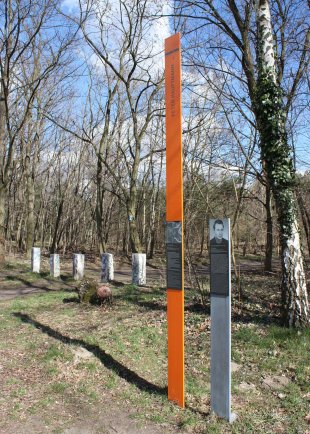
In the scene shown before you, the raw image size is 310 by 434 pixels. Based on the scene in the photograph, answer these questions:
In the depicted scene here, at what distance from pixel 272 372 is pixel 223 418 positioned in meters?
1.37

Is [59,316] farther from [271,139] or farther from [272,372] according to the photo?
[271,139]

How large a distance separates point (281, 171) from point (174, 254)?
3.13 meters

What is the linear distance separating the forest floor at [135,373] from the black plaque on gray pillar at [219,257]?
130 centimetres

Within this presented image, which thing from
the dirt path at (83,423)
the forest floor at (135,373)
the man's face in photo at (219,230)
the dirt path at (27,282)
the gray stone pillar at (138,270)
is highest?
the man's face in photo at (219,230)

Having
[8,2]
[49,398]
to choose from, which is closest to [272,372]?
[49,398]

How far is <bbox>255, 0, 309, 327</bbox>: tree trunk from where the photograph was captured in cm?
637

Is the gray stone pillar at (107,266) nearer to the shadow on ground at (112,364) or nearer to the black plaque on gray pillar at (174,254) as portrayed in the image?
the shadow on ground at (112,364)

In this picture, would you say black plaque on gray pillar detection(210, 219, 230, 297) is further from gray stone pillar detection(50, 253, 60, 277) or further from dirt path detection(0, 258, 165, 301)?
gray stone pillar detection(50, 253, 60, 277)

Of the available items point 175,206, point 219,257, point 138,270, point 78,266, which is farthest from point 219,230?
point 78,266

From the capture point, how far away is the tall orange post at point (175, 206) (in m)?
4.14

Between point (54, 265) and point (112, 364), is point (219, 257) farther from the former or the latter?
point (54, 265)

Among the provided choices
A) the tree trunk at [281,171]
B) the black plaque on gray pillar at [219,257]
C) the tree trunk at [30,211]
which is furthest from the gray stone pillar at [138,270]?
the tree trunk at [30,211]

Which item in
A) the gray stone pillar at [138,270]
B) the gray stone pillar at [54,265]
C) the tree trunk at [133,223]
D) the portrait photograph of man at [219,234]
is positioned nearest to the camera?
the portrait photograph of man at [219,234]

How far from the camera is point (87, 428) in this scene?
386 cm
